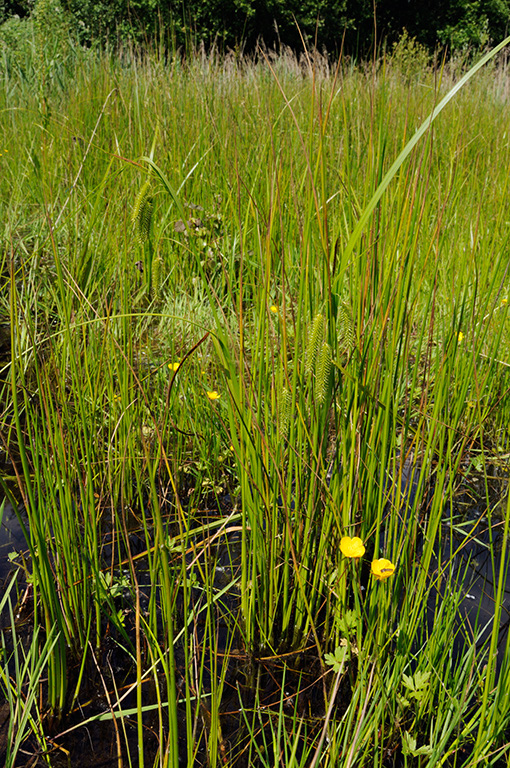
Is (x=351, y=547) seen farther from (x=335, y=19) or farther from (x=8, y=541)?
(x=335, y=19)

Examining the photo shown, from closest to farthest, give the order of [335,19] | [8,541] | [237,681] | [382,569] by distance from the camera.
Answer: [382,569], [237,681], [8,541], [335,19]

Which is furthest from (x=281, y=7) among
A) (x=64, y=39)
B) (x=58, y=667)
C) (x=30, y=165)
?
(x=58, y=667)

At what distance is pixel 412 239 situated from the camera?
1.00 m

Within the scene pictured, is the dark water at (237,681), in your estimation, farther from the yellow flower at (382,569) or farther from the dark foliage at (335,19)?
the dark foliage at (335,19)

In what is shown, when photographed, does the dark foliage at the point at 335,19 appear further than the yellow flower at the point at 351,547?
Yes

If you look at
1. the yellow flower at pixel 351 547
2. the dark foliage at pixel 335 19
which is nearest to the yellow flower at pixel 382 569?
the yellow flower at pixel 351 547

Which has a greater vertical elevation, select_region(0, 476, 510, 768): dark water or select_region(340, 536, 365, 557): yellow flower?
select_region(340, 536, 365, 557): yellow flower

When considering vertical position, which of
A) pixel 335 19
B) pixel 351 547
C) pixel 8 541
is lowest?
pixel 8 541

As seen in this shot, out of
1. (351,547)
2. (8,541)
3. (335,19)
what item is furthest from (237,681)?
(335,19)

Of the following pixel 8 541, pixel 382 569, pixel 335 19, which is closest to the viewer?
pixel 382 569

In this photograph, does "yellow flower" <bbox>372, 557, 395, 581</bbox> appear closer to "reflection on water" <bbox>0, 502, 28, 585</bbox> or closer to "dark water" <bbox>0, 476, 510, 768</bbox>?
"dark water" <bbox>0, 476, 510, 768</bbox>

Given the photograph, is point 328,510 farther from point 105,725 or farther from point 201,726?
point 105,725

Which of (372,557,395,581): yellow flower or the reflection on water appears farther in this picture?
the reflection on water

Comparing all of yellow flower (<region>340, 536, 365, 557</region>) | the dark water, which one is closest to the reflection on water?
the dark water
